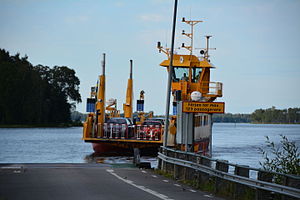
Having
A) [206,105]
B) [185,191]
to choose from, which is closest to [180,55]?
[206,105]

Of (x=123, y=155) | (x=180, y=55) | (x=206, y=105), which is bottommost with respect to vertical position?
(x=123, y=155)

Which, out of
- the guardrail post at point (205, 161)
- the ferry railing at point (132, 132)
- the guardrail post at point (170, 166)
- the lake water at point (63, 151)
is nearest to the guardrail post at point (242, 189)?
the guardrail post at point (205, 161)

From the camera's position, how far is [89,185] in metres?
16.0

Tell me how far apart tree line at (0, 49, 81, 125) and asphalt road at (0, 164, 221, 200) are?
83.7 m

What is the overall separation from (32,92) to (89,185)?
303 ft

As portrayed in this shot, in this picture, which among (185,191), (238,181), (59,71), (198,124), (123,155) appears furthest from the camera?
(59,71)

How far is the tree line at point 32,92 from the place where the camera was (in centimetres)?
10294

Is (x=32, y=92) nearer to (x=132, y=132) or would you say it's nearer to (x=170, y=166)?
(x=132, y=132)

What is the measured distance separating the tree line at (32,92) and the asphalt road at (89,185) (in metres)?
83.7

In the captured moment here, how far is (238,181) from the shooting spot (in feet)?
46.0

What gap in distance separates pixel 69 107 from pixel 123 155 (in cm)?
8822

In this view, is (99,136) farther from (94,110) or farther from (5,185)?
(5,185)

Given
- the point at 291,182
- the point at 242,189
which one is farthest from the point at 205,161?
the point at 291,182

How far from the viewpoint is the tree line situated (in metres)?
103
